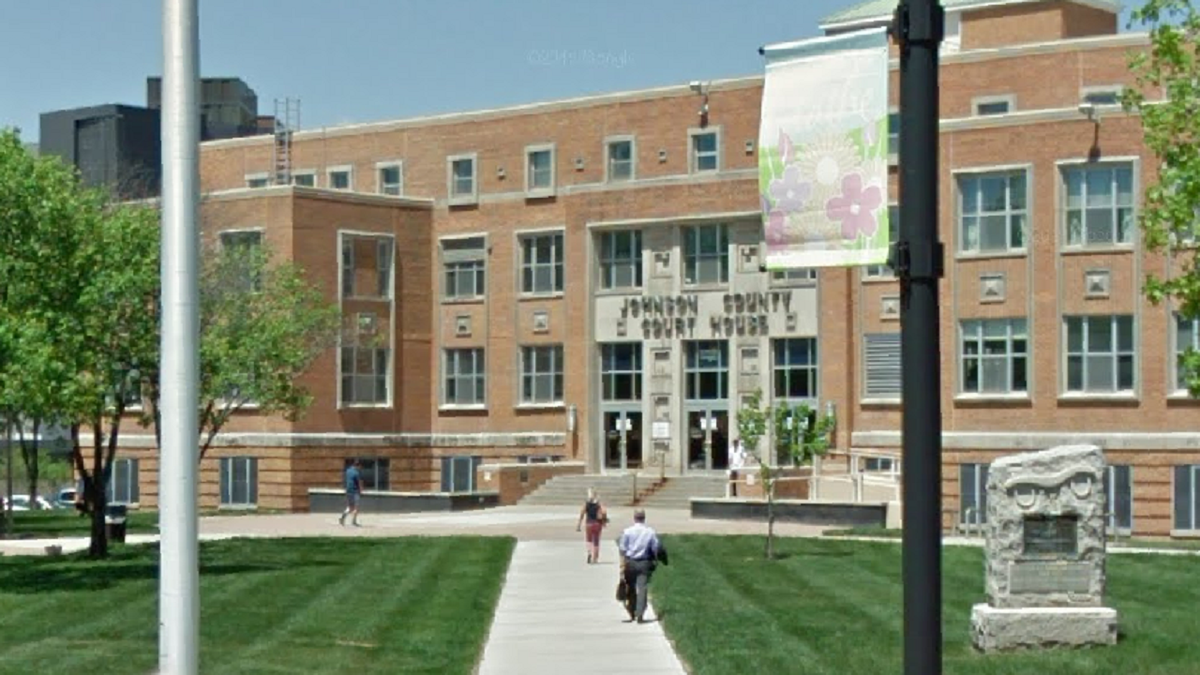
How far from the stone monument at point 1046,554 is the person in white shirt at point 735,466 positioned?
39.1 m

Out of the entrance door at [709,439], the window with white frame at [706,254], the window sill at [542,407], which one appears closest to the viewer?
the window with white frame at [706,254]

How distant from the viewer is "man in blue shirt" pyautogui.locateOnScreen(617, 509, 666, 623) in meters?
29.8

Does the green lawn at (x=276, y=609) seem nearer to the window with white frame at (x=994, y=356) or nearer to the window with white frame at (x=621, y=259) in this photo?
the window with white frame at (x=994, y=356)

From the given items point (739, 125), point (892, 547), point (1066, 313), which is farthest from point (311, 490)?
point (892, 547)

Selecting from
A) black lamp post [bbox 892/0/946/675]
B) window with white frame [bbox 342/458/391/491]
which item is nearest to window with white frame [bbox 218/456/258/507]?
window with white frame [bbox 342/458/391/491]

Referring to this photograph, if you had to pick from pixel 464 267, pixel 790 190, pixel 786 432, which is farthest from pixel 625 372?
pixel 790 190

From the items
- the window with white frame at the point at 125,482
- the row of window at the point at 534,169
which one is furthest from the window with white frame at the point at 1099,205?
the window with white frame at the point at 125,482

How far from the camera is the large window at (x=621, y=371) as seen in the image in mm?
72500

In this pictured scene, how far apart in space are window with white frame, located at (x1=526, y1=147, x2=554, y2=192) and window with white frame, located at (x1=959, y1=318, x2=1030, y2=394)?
1826 cm

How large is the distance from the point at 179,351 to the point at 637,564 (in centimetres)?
2125

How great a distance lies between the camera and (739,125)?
69.1 m

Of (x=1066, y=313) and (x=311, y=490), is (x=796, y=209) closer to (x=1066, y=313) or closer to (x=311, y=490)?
(x=1066, y=313)

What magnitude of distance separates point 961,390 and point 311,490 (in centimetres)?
2200

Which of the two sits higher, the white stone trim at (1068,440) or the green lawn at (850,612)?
the white stone trim at (1068,440)
